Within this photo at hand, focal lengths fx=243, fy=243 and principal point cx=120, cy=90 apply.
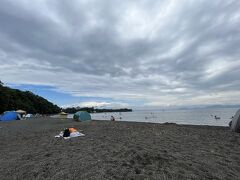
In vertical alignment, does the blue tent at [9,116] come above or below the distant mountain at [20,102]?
below

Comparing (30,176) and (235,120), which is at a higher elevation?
(235,120)

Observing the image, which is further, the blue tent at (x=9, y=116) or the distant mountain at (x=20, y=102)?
the distant mountain at (x=20, y=102)

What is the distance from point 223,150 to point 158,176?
5205mm

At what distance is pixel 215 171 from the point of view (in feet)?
22.6

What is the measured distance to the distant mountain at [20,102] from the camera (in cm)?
8000

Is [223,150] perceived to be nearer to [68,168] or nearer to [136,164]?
[136,164]

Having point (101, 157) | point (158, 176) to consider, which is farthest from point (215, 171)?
point (101, 157)

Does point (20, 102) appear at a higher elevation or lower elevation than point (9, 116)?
→ higher

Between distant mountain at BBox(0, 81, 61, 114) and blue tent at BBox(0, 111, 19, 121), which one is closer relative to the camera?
blue tent at BBox(0, 111, 19, 121)

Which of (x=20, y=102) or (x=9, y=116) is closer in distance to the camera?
(x=9, y=116)

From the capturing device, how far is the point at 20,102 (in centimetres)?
9875

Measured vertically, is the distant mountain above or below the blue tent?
above

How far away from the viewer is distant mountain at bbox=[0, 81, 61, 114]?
80000 mm

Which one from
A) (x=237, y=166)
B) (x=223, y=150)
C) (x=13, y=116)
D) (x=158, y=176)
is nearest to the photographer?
(x=158, y=176)
